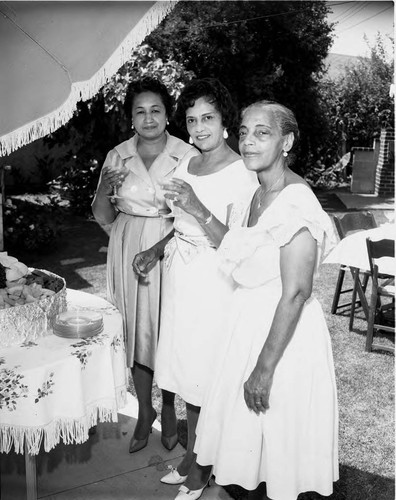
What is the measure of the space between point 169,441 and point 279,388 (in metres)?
1.48

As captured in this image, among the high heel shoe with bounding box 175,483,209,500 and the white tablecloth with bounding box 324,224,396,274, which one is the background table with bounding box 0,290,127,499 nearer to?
the high heel shoe with bounding box 175,483,209,500

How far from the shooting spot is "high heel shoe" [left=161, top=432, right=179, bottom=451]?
3578mm

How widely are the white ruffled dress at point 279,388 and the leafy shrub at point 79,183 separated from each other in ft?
30.2

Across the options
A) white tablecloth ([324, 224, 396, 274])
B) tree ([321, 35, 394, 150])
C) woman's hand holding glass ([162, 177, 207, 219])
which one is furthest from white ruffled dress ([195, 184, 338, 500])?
tree ([321, 35, 394, 150])

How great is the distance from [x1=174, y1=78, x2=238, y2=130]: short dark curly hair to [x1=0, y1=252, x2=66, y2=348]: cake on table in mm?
1142

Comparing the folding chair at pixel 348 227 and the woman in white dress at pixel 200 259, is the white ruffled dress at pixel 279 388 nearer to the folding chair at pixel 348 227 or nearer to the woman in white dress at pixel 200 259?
the woman in white dress at pixel 200 259

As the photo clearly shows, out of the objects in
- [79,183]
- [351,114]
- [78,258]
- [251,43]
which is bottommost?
[78,258]

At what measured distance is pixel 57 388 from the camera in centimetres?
249

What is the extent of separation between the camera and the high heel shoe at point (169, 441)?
3.58 metres

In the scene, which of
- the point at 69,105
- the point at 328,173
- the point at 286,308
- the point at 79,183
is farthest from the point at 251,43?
the point at 286,308

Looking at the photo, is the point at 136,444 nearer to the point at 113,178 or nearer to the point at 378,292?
the point at 113,178

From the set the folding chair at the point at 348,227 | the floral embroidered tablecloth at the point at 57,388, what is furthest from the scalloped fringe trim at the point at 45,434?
the folding chair at the point at 348,227

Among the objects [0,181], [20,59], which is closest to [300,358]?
[20,59]

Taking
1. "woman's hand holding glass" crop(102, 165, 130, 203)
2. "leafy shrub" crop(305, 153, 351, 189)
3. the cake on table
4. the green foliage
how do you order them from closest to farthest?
1. the cake on table
2. "woman's hand holding glass" crop(102, 165, 130, 203)
3. "leafy shrub" crop(305, 153, 351, 189)
4. the green foliage
